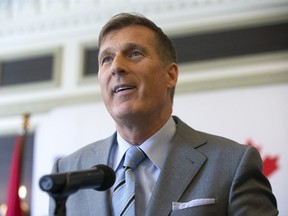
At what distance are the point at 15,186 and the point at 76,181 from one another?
328 cm

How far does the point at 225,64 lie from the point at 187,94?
44 cm

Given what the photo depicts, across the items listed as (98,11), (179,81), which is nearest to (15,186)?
(179,81)

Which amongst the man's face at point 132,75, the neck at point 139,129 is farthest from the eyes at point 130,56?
the neck at point 139,129

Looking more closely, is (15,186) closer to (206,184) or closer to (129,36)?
(129,36)

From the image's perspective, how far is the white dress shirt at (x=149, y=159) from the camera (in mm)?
1646

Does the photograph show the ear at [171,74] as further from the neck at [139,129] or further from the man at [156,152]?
the neck at [139,129]

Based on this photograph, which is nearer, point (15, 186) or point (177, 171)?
point (177, 171)

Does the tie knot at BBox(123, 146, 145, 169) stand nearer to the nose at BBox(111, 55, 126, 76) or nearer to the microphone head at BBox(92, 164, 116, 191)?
the nose at BBox(111, 55, 126, 76)

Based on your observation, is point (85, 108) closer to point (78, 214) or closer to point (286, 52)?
point (286, 52)

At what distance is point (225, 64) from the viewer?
172 inches

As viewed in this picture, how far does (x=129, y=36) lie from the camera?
181 cm

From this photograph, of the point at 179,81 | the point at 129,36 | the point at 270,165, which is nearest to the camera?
the point at 129,36

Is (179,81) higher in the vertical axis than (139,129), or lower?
higher

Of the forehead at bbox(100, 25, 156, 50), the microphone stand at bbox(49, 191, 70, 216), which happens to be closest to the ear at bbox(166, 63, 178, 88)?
the forehead at bbox(100, 25, 156, 50)
